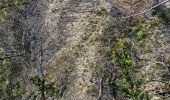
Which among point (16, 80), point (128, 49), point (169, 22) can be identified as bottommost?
point (16, 80)

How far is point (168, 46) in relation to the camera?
15328 millimetres

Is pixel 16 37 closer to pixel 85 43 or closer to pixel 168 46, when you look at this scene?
pixel 85 43

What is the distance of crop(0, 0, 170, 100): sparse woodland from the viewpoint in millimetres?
13883

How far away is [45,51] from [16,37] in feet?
5.12

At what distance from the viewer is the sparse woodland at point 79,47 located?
13.9m

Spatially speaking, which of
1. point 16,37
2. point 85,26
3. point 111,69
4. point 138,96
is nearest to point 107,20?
point 85,26

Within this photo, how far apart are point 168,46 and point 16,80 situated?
6.86 m

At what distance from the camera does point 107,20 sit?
1653cm

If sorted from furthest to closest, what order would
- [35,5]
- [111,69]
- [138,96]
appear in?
[35,5] → [111,69] → [138,96]

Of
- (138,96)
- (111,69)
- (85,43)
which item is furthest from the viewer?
(85,43)

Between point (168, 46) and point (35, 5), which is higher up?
point (35, 5)

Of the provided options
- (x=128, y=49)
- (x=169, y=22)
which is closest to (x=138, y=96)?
(x=128, y=49)

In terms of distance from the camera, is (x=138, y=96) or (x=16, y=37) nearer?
(x=138, y=96)

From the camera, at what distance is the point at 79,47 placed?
15750 millimetres
